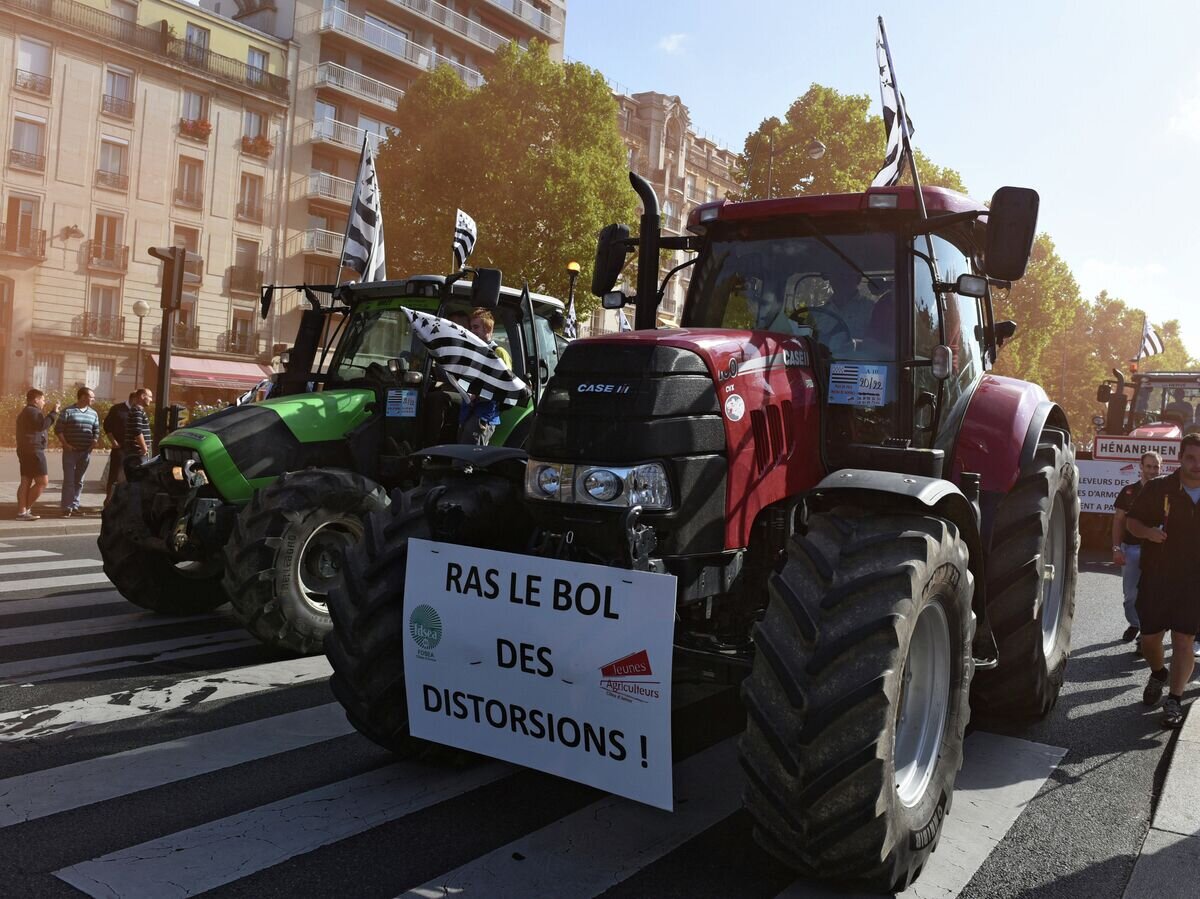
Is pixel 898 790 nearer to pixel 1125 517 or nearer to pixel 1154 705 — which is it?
pixel 1154 705

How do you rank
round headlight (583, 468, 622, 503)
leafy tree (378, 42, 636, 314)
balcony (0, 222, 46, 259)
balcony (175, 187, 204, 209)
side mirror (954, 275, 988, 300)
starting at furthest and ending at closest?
Answer: balcony (175, 187, 204, 209)
balcony (0, 222, 46, 259)
leafy tree (378, 42, 636, 314)
side mirror (954, 275, 988, 300)
round headlight (583, 468, 622, 503)

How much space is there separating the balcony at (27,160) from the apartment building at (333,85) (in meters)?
8.70

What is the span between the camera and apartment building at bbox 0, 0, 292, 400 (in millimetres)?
31969

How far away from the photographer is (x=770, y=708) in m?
3.15

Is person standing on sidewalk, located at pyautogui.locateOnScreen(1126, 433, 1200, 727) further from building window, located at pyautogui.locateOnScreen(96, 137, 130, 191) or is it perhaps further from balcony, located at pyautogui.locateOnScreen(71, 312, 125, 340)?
building window, located at pyautogui.locateOnScreen(96, 137, 130, 191)

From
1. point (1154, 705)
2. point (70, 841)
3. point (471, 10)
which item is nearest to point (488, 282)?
point (70, 841)

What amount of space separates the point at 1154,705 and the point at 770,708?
4.27 m

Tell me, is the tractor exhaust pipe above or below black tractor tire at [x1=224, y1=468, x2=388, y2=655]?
above

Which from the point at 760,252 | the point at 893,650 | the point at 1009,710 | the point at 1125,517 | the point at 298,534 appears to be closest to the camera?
the point at 893,650

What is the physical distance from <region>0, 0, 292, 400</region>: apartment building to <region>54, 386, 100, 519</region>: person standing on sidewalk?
16924 mm

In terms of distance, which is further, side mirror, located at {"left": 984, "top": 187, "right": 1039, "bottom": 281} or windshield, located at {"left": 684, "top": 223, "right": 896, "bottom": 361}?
windshield, located at {"left": 684, "top": 223, "right": 896, "bottom": 361}

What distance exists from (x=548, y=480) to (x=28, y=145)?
115ft

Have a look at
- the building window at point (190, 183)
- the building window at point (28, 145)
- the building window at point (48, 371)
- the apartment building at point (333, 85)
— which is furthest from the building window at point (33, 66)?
the apartment building at point (333, 85)

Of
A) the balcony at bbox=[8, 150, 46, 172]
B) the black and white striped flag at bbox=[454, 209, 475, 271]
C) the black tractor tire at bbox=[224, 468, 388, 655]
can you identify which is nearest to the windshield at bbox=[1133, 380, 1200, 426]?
the black and white striped flag at bbox=[454, 209, 475, 271]
